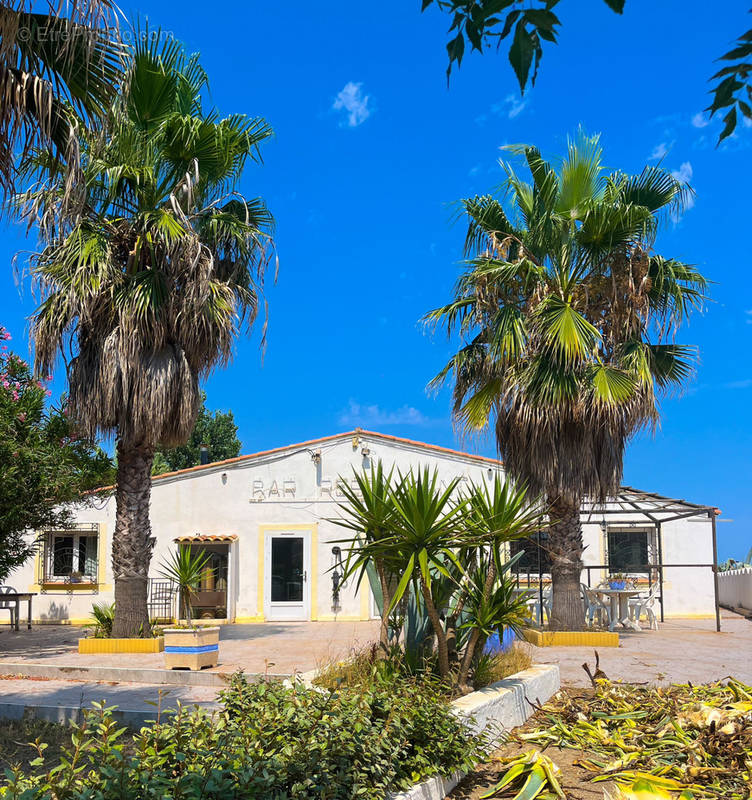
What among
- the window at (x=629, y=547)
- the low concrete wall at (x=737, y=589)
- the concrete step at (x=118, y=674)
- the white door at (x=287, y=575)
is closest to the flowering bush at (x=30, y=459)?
the concrete step at (x=118, y=674)

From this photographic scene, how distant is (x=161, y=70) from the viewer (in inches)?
533

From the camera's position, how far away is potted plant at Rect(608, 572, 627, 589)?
1920cm

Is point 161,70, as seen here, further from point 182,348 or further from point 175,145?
point 182,348

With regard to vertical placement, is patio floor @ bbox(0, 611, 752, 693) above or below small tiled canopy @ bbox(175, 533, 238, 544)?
below

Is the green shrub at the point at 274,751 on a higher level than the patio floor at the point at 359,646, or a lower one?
higher

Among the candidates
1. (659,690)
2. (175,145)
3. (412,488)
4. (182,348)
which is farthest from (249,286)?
(659,690)

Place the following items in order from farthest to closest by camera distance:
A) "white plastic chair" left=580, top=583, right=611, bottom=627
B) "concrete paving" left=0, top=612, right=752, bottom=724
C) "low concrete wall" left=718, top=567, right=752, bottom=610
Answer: "low concrete wall" left=718, top=567, right=752, bottom=610 → "white plastic chair" left=580, top=583, right=611, bottom=627 → "concrete paving" left=0, top=612, right=752, bottom=724

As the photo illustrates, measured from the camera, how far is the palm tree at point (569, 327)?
14.0 m

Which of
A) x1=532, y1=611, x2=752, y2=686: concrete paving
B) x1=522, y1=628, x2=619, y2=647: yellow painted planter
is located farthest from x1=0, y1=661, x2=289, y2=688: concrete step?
x1=522, y1=628, x2=619, y2=647: yellow painted planter

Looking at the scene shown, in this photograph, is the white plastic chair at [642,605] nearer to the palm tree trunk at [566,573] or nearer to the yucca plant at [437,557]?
the palm tree trunk at [566,573]

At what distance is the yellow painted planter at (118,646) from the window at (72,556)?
8630 mm

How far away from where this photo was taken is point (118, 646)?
45.3 feet

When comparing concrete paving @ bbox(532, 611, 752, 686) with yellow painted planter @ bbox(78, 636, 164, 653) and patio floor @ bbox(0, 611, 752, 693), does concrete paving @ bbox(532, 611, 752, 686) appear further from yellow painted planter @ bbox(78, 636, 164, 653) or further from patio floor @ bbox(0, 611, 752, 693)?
yellow painted planter @ bbox(78, 636, 164, 653)

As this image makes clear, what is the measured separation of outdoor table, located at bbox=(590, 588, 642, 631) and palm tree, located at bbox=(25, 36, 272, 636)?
9610 mm
